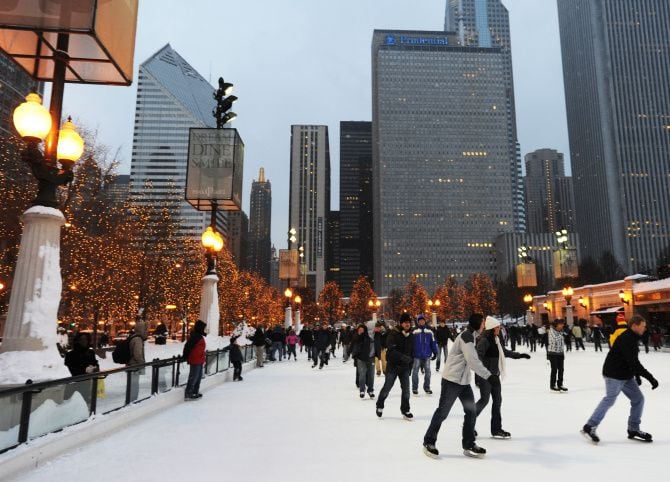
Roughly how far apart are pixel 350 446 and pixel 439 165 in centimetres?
16292

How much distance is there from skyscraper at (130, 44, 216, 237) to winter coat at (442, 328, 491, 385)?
118760 mm

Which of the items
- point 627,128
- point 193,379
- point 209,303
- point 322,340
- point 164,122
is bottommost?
point 193,379

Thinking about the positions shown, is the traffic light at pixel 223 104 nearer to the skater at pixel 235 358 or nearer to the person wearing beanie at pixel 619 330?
the skater at pixel 235 358

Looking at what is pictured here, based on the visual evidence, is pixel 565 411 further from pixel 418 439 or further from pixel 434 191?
pixel 434 191

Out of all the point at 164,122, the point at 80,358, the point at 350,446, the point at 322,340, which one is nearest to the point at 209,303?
the point at 322,340

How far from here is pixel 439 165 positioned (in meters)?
162

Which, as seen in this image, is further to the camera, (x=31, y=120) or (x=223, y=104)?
(x=223, y=104)

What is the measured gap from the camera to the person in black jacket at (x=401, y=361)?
787 centimetres

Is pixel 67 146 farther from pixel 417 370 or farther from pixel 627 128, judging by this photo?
pixel 627 128

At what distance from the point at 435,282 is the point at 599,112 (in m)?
71.6

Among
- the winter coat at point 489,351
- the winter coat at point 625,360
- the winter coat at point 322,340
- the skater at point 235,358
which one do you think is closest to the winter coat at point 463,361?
the winter coat at point 489,351

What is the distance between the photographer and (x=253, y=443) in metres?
6.25

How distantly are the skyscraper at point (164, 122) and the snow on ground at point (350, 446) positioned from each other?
11579 centimetres

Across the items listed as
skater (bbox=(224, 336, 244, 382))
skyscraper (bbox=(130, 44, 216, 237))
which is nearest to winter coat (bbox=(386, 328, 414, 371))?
skater (bbox=(224, 336, 244, 382))
